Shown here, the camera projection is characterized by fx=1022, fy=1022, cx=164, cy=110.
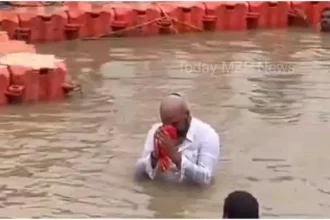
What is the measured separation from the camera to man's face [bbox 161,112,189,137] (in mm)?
7352

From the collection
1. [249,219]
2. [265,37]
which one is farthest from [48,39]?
[249,219]

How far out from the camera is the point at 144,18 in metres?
16.2

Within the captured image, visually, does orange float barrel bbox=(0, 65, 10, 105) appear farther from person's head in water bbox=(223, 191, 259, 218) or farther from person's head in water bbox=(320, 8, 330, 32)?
person's head in water bbox=(320, 8, 330, 32)

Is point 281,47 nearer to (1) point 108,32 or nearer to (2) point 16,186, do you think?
(1) point 108,32

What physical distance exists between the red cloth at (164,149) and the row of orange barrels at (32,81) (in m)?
3.69

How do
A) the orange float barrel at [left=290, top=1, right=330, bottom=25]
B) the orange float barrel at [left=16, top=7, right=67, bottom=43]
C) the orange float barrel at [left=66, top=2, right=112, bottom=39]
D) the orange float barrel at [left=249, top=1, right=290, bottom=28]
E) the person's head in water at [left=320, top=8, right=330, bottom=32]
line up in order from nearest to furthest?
the orange float barrel at [left=16, top=7, right=67, bottom=43] → the orange float barrel at [left=66, top=2, right=112, bottom=39] → the person's head in water at [left=320, top=8, right=330, bottom=32] → the orange float barrel at [left=249, top=1, right=290, bottom=28] → the orange float barrel at [left=290, top=1, right=330, bottom=25]

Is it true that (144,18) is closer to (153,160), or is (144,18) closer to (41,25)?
(41,25)

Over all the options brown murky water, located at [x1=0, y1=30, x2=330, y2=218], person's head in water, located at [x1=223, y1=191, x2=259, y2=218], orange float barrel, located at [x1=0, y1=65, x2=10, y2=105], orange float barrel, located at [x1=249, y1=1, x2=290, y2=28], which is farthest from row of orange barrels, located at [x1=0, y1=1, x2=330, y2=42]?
person's head in water, located at [x1=223, y1=191, x2=259, y2=218]

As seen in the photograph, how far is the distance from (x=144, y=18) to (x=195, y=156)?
28.9 feet

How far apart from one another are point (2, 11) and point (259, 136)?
693cm

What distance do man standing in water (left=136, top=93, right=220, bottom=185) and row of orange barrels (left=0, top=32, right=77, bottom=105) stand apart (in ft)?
11.4

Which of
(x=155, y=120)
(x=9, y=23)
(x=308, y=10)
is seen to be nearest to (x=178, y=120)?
(x=155, y=120)

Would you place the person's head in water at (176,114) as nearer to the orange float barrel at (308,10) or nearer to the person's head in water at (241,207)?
the person's head in water at (241,207)

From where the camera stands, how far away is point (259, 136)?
31.7 feet
